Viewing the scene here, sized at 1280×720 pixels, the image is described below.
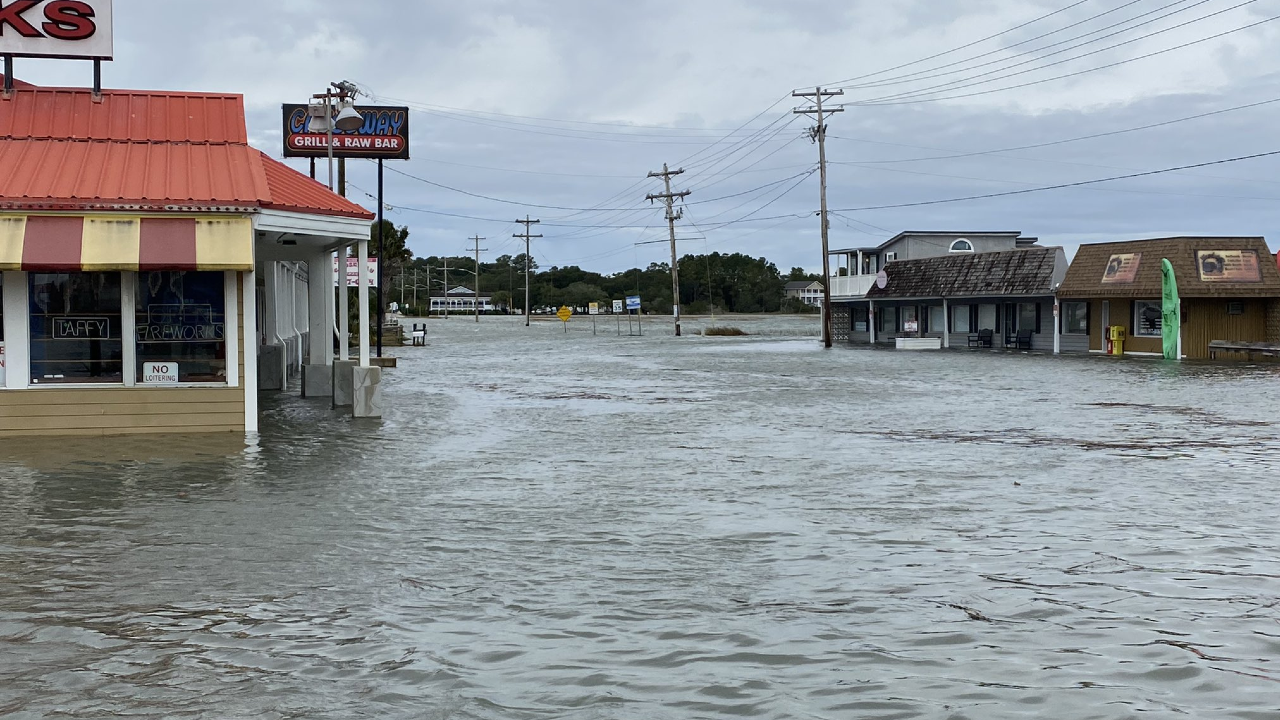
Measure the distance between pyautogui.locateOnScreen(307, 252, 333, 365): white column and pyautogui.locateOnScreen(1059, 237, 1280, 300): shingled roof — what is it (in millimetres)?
34153

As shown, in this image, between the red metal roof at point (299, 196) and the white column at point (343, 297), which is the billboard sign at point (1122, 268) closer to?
the white column at point (343, 297)

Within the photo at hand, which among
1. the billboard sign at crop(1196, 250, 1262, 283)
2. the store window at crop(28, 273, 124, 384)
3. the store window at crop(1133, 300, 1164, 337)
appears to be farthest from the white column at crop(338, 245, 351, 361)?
the store window at crop(1133, 300, 1164, 337)

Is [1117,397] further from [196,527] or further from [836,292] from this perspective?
[836,292]

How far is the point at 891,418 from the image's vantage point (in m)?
22.2

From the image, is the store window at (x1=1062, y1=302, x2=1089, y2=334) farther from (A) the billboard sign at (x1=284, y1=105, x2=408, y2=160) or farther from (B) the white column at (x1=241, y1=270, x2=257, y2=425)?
(B) the white column at (x1=241, y1=270, x2=257, y2=425)

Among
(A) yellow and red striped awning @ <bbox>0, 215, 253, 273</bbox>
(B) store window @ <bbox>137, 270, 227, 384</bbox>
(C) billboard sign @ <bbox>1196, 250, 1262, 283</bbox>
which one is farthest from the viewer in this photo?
(C) billboard sign @ <bbox>1196, 250, 1262, 283</bbox>

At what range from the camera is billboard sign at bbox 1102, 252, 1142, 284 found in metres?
49.8

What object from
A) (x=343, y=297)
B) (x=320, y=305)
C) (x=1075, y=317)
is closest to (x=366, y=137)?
(x=320, y=305)

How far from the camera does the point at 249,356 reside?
18.2 m

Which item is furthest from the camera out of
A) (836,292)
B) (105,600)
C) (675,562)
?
(836,292)

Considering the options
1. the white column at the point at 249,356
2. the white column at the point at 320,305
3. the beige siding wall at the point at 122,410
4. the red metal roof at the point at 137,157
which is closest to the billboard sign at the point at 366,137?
the white column at the point at 320,305

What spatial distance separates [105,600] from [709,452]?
9.94 metres

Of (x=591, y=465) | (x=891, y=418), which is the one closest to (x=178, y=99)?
(x=591, y=465)

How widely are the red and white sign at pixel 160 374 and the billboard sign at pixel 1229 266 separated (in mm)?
41189
